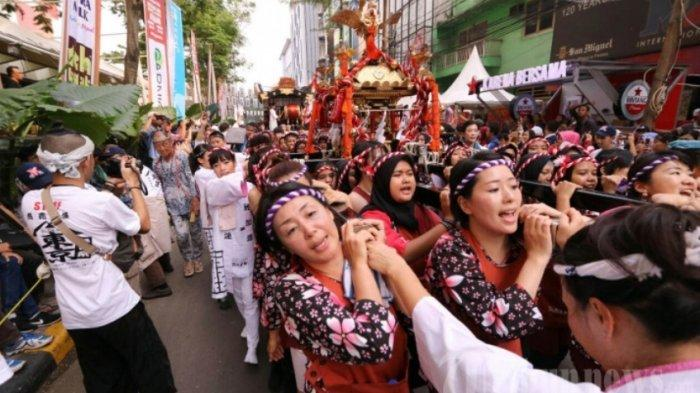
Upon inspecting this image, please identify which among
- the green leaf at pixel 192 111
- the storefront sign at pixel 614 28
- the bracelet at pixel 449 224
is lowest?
the bracelet at pixel 449 224

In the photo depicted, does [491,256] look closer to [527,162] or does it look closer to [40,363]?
[527,162]

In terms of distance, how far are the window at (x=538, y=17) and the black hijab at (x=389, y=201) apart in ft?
53.0

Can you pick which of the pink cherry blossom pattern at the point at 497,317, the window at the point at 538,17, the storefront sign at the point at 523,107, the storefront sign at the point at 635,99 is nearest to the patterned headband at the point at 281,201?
the pink cherry blossom pattern at the point at 497,317

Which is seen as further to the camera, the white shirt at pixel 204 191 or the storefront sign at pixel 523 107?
the storefront sign at pixel 523 107

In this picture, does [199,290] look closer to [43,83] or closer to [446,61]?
[43,83]

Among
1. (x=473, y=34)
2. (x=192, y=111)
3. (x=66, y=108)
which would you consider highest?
(x=473, y=34)

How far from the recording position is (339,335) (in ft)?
Result: 4.12

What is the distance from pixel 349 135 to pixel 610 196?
11.5 feet

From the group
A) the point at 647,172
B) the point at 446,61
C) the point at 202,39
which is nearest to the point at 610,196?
the point at 647,172

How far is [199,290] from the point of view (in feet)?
15.3

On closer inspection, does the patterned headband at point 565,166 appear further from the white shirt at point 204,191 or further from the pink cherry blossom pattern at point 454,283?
the white shirt at point 204,191

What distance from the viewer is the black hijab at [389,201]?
7.67 feet

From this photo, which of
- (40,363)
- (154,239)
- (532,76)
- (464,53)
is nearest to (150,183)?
(154,239)

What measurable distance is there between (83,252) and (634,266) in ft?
8.09
